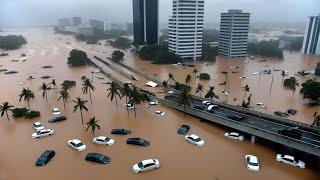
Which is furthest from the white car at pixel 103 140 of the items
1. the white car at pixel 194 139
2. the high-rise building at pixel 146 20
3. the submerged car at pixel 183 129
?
the high-rise building at pixel 146 20

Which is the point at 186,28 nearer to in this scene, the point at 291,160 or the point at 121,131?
the point at 121,131

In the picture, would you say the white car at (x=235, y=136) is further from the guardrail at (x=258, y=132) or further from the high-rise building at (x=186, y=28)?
the high-rise building at (x=186, y=28)

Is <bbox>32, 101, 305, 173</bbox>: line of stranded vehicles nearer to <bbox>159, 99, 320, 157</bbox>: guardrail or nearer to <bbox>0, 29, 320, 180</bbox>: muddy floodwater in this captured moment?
<bbox>0, 29, 320, 180</bbox>: muddy floodwater

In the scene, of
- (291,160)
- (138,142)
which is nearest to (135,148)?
(138,142)

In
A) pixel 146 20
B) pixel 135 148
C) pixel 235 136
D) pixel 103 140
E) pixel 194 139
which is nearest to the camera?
pixel 135 148

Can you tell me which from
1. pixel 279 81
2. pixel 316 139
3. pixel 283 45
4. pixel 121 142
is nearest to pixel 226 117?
pixel 316 139

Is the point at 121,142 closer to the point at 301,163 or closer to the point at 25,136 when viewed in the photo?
the point at 25,136
